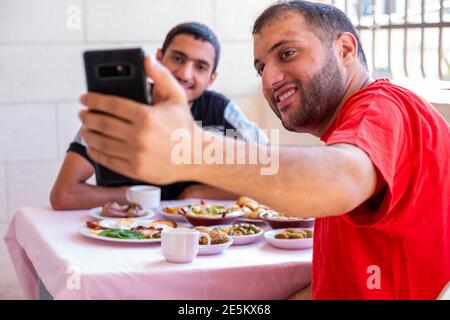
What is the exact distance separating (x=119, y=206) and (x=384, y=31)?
1505mm

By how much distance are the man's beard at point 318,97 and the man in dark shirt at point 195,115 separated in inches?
39.5

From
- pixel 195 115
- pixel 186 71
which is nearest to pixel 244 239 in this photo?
pixel 186 71

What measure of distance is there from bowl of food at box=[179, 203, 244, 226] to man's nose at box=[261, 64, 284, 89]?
67 centimetres

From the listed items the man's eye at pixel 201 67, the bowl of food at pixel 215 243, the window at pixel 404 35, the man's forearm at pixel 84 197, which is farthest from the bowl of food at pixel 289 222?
the window at pixel 404 35

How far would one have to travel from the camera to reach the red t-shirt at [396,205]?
1044 mm

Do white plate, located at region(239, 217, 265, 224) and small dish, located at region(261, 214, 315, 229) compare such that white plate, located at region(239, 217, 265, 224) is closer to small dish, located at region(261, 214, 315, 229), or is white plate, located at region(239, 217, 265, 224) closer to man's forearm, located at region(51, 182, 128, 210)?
small dish, located at region(261, 214, 315, 229)

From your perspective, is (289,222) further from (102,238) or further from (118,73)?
(118,73)

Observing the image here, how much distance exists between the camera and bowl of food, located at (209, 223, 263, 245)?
5.90 feet

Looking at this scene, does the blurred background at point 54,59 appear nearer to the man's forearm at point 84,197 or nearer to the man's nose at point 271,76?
the man's forearm at point 84,197

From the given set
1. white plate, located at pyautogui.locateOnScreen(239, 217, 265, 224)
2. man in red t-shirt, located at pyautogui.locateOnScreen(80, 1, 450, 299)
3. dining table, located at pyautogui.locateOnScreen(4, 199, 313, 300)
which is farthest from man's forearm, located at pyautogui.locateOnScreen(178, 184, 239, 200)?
man in red t-shirt, located at pyautogui.locateOnScreen(80, 1, 450, 299)

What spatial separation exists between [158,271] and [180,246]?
0.07 metres

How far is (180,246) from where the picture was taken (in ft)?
5.28
